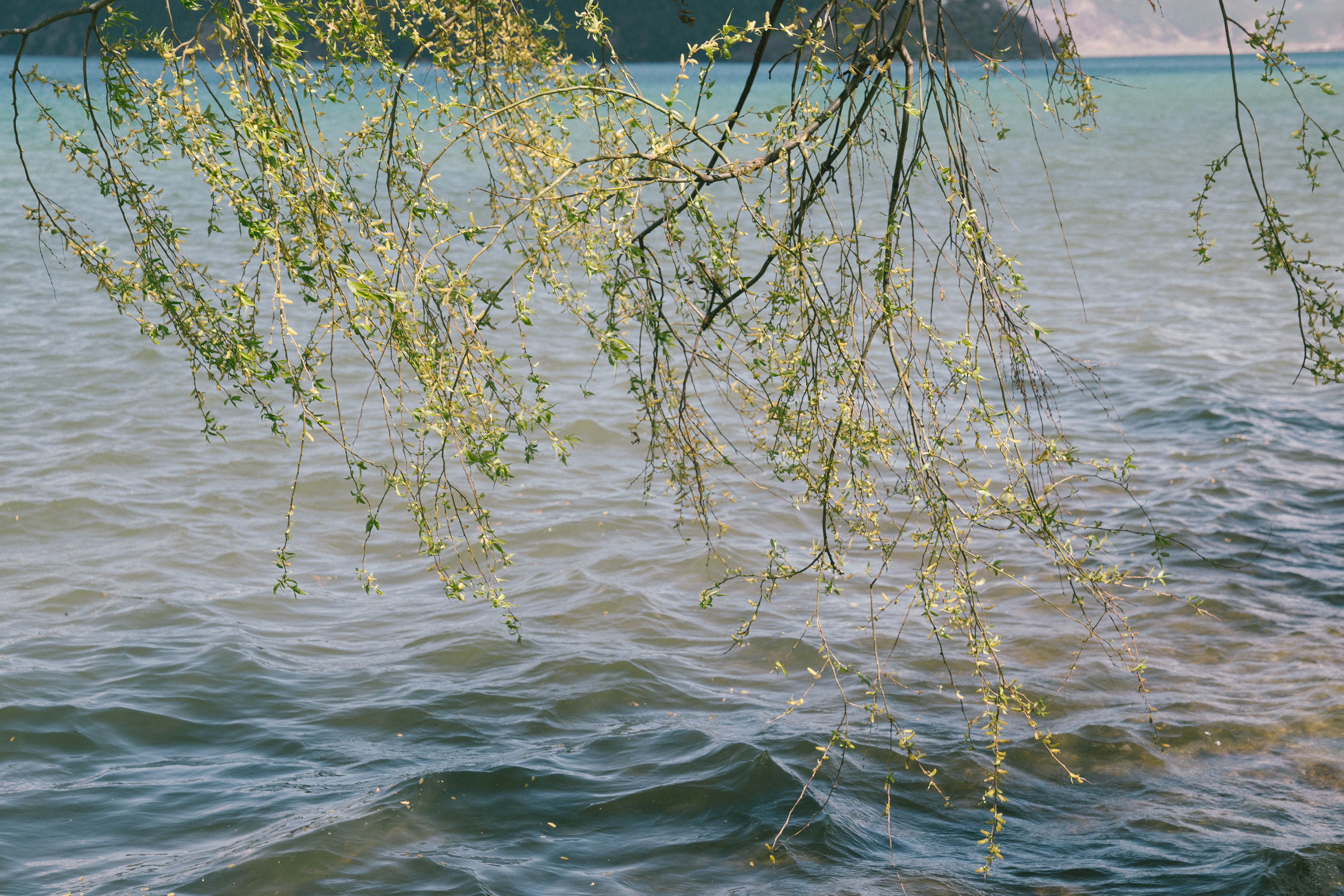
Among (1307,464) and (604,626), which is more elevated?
(1307,464)

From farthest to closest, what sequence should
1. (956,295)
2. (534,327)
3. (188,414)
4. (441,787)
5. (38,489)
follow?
1. (956,295)
2. (534,327)
3. (188,414)
4. (38,489)
5. (441,787)

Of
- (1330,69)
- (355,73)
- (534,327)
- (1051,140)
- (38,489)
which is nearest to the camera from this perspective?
(355,73)

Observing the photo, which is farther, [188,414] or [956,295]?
[956,295]

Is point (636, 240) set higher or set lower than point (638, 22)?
lower

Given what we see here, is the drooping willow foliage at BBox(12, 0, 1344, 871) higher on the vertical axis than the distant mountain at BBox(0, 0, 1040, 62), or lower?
lower

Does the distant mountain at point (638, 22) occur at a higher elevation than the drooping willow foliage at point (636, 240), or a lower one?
higher

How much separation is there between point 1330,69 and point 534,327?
162 metres

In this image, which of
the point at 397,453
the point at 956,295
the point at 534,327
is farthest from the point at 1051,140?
the point at 397,453

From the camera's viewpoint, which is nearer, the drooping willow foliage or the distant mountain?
the drooping willow foliage

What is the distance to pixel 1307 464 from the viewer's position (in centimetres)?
1141

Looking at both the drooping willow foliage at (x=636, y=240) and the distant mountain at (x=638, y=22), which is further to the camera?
the distant mountain at (x=638, y=22)

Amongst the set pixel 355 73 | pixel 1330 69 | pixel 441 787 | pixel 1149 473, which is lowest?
pixel 441 787

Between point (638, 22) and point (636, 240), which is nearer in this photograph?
point (636, 240)

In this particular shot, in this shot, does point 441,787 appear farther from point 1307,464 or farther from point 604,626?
point 1307,464
